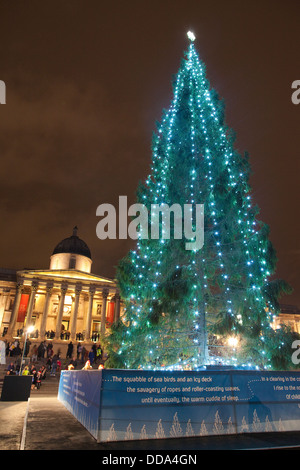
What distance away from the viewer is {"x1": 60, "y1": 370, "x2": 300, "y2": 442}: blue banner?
6.50m

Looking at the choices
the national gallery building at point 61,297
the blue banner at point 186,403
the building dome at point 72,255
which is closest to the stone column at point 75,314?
the national gallery building at point 61,297

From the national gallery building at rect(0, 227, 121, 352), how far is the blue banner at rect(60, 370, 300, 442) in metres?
36.3

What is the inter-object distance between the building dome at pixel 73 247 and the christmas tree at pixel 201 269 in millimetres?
50966

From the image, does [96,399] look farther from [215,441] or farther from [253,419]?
[253,419]

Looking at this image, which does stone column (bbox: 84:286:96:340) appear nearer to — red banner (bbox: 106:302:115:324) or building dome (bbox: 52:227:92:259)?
red banner (bbox: 106:302:115:324)

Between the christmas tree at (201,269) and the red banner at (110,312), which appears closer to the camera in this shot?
the christmas tree at (201,269)

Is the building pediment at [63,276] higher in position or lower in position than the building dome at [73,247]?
lower

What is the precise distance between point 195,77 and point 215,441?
14660 mm

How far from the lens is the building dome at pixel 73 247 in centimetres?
6281

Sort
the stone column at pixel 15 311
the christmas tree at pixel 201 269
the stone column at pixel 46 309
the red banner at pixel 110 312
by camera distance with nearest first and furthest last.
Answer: the christmas tree at pixel 201 269 → the stone column at pixel 15 311 → the stone column at pixel 46 309 → the red banner at pixel 110 312

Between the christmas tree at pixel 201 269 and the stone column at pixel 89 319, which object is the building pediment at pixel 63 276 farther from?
the christmas tree at pixel 201 269

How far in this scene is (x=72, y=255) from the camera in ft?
203

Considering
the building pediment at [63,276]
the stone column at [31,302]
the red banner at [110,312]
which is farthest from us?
the building pediment at [63,276]

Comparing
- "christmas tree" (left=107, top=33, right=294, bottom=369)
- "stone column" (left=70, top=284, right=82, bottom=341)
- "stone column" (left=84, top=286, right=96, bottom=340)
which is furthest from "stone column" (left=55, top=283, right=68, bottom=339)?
"christmas tree" (left=107, top=33, right=294, bottom=369)
